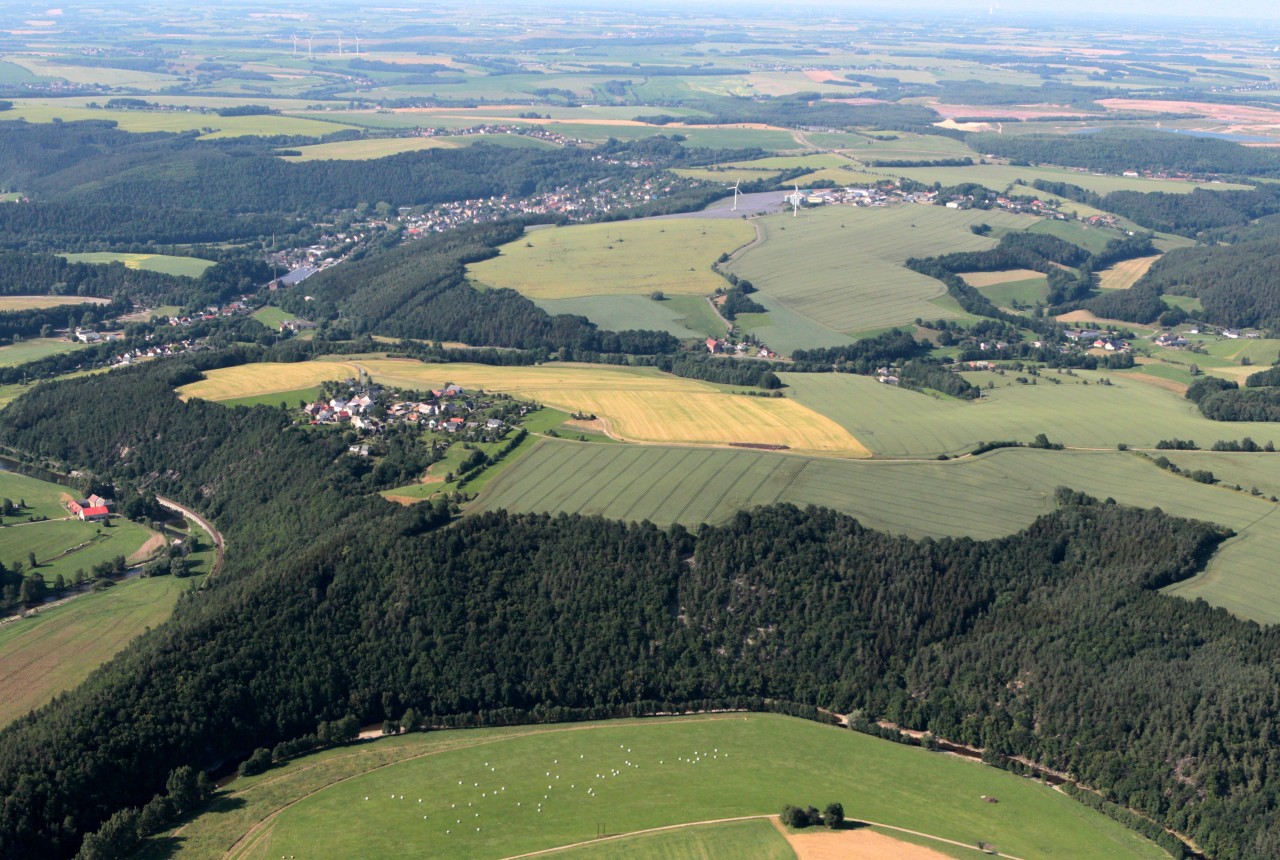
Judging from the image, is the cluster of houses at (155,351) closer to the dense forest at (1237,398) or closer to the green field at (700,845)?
the green field at (700,845)

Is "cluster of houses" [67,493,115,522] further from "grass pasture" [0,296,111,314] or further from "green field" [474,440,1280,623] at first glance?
"grass pasture" [0,296,111,314]

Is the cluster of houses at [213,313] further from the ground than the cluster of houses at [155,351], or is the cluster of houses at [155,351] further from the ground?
the cluster of houses at [155,351]

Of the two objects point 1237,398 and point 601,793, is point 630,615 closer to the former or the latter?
point 601,793

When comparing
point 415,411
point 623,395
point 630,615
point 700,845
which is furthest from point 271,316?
point 700,845

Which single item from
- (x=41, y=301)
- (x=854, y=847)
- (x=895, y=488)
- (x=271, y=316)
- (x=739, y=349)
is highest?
(x=895, y=488)

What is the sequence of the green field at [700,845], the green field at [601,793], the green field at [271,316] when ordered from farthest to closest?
the green field at [271,316], the green field at [601,793], the green field at [700,845]

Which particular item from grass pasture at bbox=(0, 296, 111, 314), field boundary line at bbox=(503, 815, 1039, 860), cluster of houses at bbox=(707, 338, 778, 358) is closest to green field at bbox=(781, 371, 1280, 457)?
cluster of houses at bbox=(707, 338, 778, 358)

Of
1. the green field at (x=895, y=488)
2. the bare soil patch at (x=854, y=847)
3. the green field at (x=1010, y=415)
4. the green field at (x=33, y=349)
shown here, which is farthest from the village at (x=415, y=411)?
the bare soil patch at (x=854, y=847)
